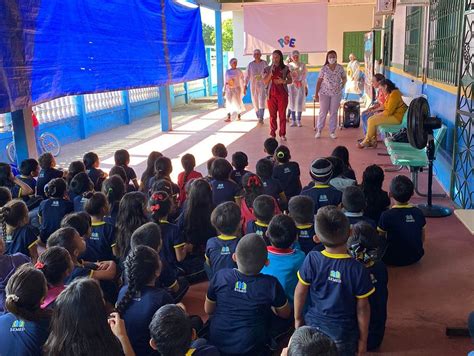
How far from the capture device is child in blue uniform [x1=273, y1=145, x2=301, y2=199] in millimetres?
4457

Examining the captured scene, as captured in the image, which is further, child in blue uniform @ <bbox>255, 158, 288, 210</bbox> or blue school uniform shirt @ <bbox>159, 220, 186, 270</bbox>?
child in blue uniform @ <bbox>255, 158, 288, 210</bbox>

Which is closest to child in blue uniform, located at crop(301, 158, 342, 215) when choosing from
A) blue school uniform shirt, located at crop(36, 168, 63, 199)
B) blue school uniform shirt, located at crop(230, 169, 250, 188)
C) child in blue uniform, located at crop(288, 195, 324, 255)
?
child in blue uniform, located at crop(288, 195, 324, 255)

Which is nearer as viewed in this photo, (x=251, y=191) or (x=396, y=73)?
(x=251, y=191)

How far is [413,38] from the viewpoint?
782 centimetres

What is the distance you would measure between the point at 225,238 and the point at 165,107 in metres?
7.62

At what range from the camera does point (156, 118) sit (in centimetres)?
1275

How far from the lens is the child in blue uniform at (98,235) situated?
3.07m

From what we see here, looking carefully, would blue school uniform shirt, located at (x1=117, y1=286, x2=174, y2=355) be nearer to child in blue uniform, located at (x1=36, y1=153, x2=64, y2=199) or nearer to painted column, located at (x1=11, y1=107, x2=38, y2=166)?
child in blue uniform, located at (x1=36, y1=153, x2=64, y2=199)

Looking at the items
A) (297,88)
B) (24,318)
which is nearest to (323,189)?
(24,318)

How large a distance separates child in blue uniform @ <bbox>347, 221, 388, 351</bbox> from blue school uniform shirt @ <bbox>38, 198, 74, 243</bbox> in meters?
2.22

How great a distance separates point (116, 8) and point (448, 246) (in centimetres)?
426

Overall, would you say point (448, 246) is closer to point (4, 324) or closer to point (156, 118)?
point (4, 324)

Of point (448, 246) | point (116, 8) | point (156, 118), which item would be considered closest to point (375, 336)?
point (448, 246)

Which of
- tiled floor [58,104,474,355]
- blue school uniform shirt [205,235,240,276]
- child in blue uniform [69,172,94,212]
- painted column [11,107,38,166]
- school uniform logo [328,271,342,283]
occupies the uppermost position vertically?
painted column [11,107,38,166]
